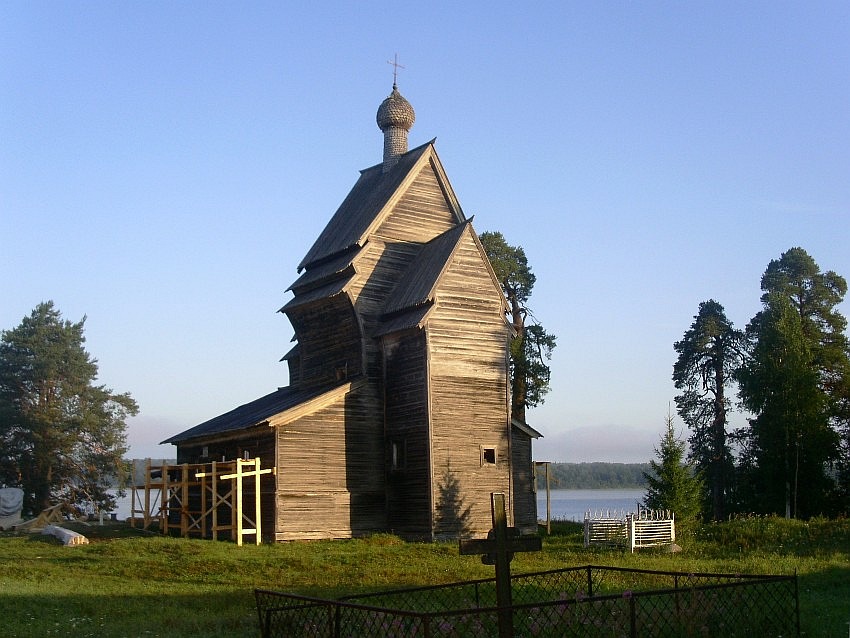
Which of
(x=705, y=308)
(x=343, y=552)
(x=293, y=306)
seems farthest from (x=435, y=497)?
(x=705, y=308)

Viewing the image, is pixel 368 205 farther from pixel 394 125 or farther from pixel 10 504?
pixel 10 504

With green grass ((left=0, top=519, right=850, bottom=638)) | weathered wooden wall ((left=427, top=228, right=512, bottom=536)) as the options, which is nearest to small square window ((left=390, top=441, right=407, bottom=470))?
weathered wooden wall ((left=427, top=228, right=512, bottom=536))

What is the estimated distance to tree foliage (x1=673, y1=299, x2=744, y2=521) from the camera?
49.6 meters

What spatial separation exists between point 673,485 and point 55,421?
120 ft

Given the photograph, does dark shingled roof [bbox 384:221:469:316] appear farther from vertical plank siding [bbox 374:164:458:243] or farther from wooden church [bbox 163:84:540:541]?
vertical plank siding [bbox 374:164:458:243]

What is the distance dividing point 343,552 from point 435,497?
15.8 feet

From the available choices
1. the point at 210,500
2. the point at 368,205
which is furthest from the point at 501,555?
the point at 368,205

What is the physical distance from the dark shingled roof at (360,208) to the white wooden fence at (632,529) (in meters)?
13.7

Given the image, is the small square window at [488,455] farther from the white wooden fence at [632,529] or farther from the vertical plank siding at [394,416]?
the white wooden fence at [632,529]

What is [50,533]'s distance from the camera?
34.4 meters

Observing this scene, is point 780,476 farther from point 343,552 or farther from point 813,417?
point 343,552

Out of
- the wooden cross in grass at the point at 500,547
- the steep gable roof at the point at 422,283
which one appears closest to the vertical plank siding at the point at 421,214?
the steep gable roof at the point at 422,283

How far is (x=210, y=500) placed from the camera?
36.5 m

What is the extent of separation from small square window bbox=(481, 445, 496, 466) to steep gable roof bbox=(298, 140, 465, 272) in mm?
9211
